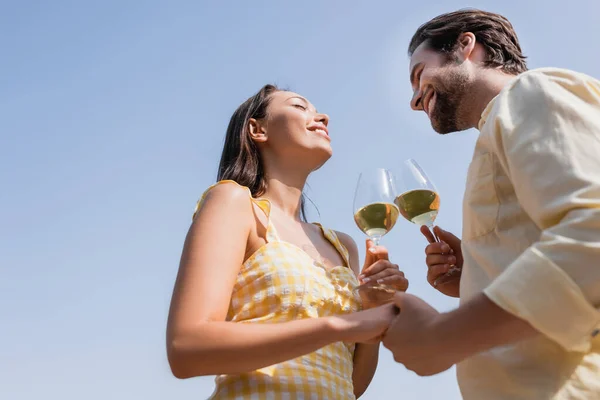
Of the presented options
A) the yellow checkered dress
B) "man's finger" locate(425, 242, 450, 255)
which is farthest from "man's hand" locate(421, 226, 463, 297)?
the yellow checkered dress

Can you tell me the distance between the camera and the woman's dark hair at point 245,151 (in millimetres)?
4273

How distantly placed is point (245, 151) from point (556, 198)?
2709 millimetres

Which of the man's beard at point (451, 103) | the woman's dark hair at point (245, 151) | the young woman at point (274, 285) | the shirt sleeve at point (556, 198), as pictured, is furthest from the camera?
the woman's dark hair at point (245, 151)

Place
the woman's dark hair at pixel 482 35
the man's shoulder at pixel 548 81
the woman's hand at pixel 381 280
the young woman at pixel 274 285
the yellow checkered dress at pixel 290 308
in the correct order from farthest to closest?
the woman's dark hair at pixel 482 35 → the woman's hand at pixel 381 280 → the yellow checkered dress at pixel 290 308 → the young woman at pixel 274 285 → the man's shoulder at pixel 548 81

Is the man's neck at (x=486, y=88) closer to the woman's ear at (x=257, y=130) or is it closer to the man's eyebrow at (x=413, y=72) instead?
the man's eyebrow at (x=413, y=72)

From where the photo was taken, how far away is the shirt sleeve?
1.92m

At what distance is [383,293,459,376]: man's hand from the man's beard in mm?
1809

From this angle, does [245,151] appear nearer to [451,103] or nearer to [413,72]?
[413,72]

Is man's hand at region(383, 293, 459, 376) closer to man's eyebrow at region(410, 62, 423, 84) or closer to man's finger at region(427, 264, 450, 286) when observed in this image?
man's finger at region(427, 264, 450, 286)

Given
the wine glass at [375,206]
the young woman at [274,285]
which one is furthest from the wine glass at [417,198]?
the young woman at [274,285]

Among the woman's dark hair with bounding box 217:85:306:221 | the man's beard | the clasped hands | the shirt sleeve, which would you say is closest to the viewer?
the shirt sleeve

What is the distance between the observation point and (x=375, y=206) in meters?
3.87

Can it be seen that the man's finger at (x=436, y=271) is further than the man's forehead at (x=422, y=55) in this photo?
No

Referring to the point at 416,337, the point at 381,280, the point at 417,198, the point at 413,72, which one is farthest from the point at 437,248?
the point at 416,337
